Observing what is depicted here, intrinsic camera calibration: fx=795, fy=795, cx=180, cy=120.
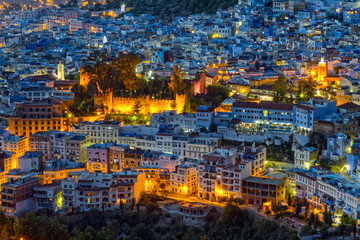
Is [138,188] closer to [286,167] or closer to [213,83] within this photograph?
[286,167]

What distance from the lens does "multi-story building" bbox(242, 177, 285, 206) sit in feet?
102

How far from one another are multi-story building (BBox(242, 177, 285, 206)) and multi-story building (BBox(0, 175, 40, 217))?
28.4 feet

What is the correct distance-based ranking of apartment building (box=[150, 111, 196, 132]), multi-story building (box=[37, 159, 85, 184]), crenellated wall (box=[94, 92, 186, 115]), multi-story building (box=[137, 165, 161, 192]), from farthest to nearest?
crenellated wall (box=[94, 92, 186, 115]), apartment building (box=[150, 111, 196, 132]), multi-story building (box=[37, 159, 85, 184]), multi-story building (box=[137, 165, 161, 192])

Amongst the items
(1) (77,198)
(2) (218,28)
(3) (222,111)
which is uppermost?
(2) (218,28)

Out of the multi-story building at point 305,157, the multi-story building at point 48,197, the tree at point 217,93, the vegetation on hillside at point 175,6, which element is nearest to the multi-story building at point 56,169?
the multi-story building at point 48,197

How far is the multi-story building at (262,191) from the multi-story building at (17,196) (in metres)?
8.65

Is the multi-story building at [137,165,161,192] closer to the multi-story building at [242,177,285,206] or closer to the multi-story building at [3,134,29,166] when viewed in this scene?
the multi-story building at [242,177,285,206]

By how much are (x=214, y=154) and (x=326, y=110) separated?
5.78m

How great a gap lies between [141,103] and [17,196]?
9.54 meters

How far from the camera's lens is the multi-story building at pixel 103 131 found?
3666 cm

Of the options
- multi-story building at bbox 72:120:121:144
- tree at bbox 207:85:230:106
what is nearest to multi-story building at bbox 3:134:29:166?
multi-story building at bbox 72:120:121:144

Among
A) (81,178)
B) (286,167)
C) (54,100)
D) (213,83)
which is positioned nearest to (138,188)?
(81,178)

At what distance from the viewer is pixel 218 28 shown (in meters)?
58.4

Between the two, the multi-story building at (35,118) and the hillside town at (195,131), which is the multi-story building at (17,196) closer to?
the hillside town at (195,131)
